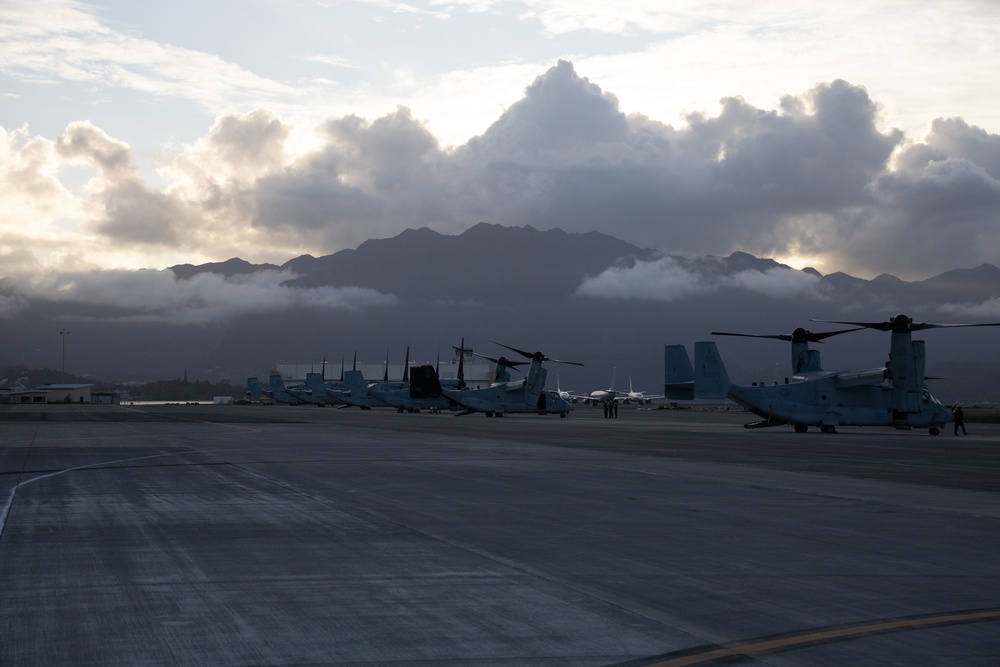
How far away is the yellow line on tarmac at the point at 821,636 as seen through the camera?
24.3 feet

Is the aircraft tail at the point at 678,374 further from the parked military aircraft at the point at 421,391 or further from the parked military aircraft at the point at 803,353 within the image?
the parked military aircraft at the point at 421,391

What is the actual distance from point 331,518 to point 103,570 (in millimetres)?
4739

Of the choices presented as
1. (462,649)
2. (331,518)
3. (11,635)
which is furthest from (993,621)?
(331,518)

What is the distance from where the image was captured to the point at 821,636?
813 centimetres

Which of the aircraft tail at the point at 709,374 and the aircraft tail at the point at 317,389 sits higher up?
the aircraft tail at the point at 709,374

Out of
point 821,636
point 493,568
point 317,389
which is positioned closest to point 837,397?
point 493,568

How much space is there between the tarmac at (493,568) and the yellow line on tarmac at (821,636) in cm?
3

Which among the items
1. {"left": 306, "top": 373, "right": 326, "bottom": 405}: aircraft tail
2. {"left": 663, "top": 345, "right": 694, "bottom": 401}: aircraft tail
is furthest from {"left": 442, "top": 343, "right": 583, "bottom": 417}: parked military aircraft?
{"left": 306, "top": 373, "right": 326, "bottom": 405}: aircraft tail

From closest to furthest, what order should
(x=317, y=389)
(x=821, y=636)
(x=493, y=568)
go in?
(x=821, y=636) → (x=493, y=568) → (x=317, y=389)

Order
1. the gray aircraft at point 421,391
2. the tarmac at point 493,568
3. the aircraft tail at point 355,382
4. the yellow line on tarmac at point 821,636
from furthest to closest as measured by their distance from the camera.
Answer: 1. the aircraft tail at point 355,382
2. the gray aircraft at point 421,391
3. the tarmac at point 493,568
4. the yellow line on tarmac at point 821,636

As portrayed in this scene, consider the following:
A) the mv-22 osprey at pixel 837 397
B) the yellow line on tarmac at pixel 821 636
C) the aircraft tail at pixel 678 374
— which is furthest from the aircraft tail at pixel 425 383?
the yellow line on tarmac at pixel 821 636

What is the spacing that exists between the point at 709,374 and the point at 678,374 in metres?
2.86

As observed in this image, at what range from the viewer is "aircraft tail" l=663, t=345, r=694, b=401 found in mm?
52472

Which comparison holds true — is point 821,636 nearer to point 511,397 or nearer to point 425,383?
point 511,397
